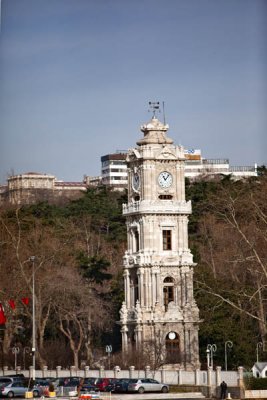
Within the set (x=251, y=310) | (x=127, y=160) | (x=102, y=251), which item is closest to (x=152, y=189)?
(x=127, y=160)

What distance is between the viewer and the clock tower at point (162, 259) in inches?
3155

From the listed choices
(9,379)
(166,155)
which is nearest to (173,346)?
(166,155)

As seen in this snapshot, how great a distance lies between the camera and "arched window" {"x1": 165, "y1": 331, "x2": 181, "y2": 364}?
79.3 m

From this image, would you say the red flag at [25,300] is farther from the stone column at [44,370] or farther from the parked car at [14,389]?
the parked car at [14,389]

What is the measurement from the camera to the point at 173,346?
80500mm

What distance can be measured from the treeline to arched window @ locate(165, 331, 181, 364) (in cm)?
124

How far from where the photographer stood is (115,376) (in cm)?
7325

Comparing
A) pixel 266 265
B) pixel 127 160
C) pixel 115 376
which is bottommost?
pixel 115 376

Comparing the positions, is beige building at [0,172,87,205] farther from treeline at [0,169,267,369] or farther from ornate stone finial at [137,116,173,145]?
ornate stone finial at [137,116,173,145]

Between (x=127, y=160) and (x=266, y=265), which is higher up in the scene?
(x=127, y=160)

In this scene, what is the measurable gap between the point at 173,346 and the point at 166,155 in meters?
8.79

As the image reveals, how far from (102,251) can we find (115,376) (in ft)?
90.8

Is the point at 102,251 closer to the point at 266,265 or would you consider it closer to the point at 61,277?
the point at 61,277

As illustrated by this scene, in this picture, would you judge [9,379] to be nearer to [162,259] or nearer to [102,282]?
[162,259]
